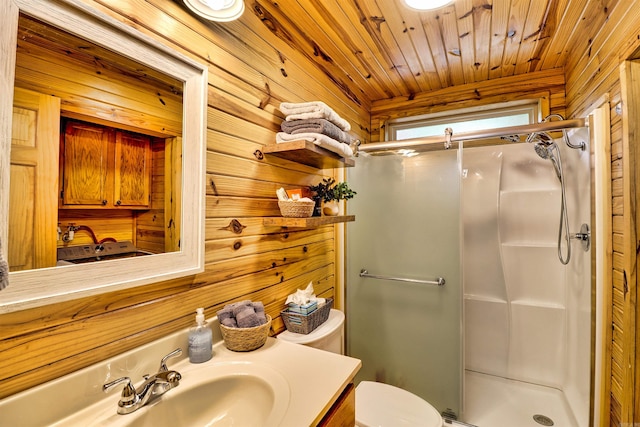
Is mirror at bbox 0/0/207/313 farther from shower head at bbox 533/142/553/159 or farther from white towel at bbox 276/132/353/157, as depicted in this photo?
shower head at bbox 533/142/553/159

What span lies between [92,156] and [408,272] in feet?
5.74

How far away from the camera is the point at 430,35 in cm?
168

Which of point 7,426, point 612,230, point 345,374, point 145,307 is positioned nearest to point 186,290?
point 145,307

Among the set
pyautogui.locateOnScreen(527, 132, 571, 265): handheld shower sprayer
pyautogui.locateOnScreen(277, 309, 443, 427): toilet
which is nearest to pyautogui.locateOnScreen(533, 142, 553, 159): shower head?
pyautogui.locateOnScreen(527, 132, 571, 265): handheld shower sprayer

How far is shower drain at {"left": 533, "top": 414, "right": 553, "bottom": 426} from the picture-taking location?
5.84 ft

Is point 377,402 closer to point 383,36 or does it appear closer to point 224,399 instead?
point 224,399

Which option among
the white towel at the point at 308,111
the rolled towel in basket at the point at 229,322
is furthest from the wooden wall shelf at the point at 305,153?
the rolled towel in basket at the point at 229,322

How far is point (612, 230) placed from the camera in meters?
1.43

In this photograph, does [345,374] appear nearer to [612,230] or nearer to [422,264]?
[422,264]

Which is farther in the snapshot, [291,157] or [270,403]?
[291,157]

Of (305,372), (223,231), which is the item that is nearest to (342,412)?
(305,372)

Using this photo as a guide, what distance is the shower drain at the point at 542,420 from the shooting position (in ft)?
5.84

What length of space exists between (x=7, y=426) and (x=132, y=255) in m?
0.42

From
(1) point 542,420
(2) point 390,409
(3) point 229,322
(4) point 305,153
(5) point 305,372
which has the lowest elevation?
(1) point 542,420
